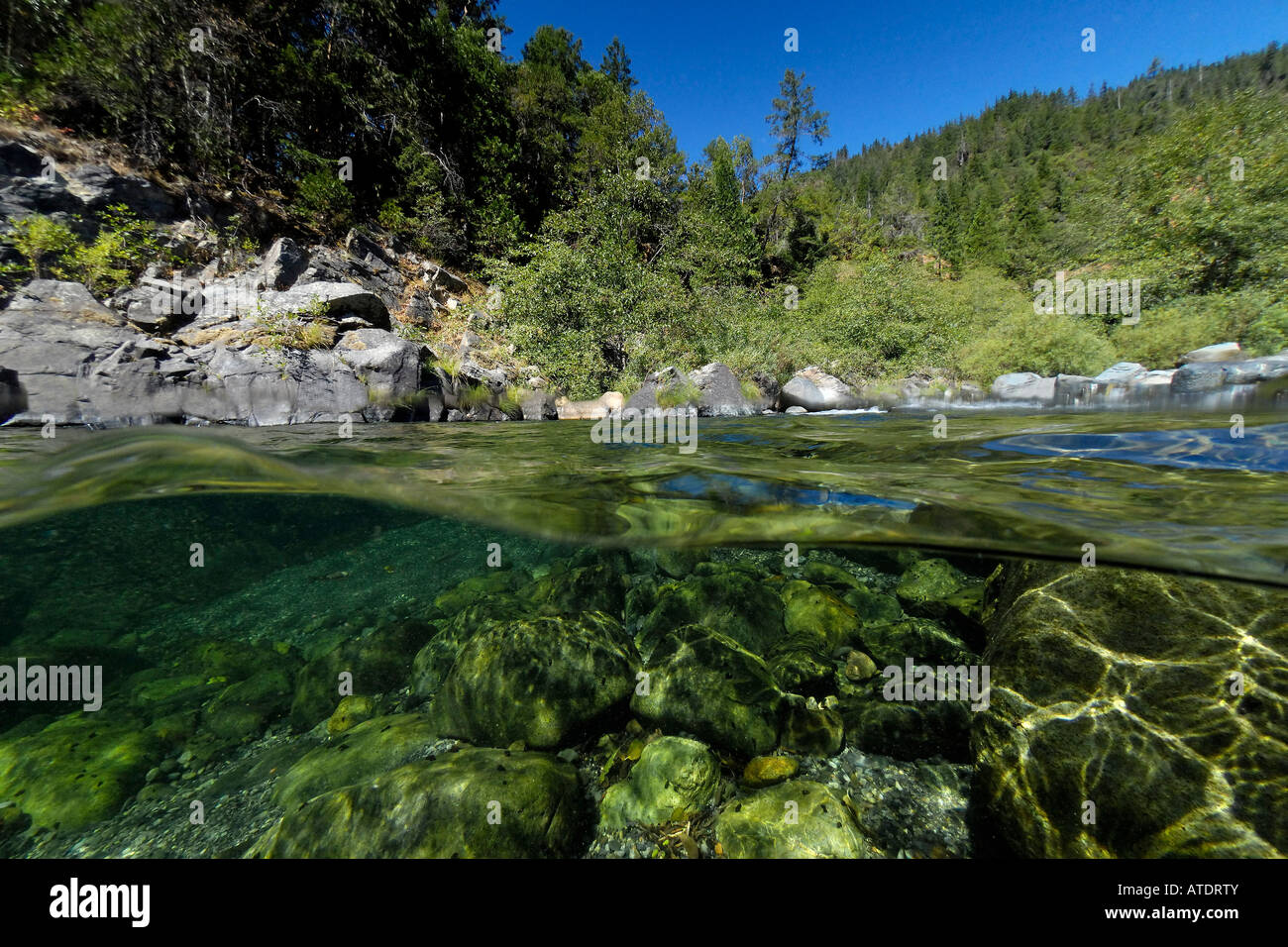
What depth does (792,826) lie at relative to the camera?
9.82 feet

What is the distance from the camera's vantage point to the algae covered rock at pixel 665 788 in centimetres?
345

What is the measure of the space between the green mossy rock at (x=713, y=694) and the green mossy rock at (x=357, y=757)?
7.19 feet

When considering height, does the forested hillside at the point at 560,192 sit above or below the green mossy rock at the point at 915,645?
above

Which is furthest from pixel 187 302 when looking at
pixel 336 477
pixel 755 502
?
pixel 755 502

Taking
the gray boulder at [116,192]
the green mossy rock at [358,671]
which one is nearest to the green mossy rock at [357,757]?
the green mossy rock at [358,671]

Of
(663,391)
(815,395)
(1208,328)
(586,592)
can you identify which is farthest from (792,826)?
(1208,328)

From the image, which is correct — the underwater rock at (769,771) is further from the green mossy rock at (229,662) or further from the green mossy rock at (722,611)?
the green mossy rock at (229,662)

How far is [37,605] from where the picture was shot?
8633mm

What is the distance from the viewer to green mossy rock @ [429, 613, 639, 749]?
4.34m

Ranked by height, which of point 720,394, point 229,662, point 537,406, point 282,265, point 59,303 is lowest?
point 229,662

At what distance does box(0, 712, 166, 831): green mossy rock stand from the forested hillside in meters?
12.5

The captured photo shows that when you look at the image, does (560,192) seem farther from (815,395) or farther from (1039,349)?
(1039,349)

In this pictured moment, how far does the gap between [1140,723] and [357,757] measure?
20.2 feet

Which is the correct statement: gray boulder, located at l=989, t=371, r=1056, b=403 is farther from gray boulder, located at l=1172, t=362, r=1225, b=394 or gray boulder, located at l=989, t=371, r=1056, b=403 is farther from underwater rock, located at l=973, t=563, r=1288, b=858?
underwater rock, located at l=973, t=563, r=1288, b=858
